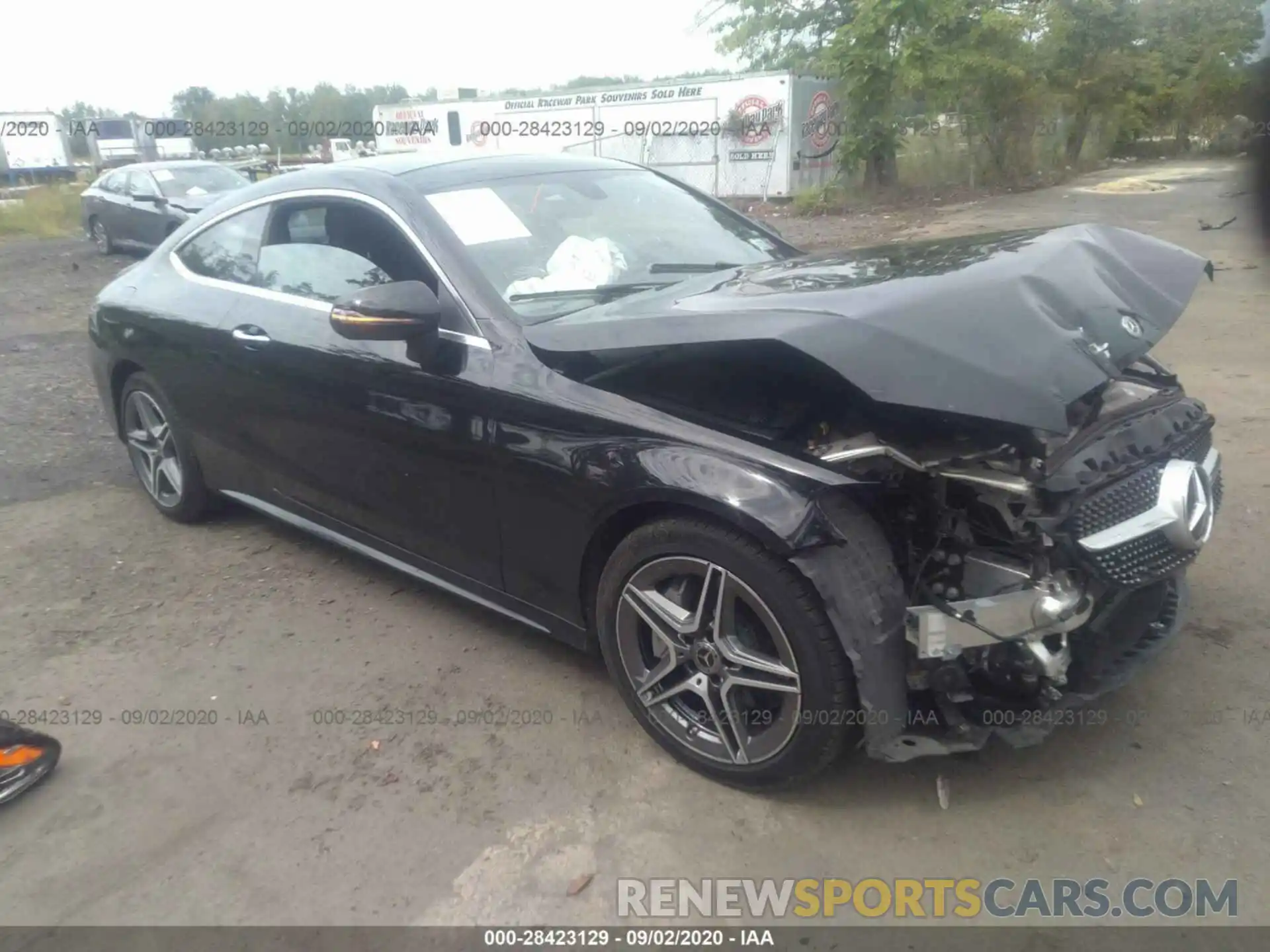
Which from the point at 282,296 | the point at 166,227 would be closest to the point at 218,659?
the point at 282,296

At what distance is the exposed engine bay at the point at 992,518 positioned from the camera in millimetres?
2340

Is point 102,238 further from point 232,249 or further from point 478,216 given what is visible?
point 478,216

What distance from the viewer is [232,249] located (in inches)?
163

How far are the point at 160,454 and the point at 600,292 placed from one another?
2628mm

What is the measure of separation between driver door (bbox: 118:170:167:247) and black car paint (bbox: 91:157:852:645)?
35.4 feet

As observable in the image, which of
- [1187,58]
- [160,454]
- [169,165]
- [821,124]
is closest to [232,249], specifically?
[160,454]

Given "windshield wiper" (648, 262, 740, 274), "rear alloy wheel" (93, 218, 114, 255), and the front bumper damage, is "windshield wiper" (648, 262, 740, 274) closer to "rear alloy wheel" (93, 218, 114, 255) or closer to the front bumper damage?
the front bumper damage

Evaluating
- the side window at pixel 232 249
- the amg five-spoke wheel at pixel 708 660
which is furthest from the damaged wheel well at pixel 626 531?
the side window at pixel 232 249

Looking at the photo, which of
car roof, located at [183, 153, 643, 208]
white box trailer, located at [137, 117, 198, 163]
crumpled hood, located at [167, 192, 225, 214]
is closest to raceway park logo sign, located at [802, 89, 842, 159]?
white box trailer, located at [137, 117, 198, 163]

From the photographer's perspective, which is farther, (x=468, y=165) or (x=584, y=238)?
(x=468, y=165)

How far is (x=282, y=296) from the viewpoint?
3740 mm

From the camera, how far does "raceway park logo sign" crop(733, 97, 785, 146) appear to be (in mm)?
23656

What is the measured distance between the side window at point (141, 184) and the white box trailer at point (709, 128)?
1004 centimetres

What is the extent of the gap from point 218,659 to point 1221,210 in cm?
1616
